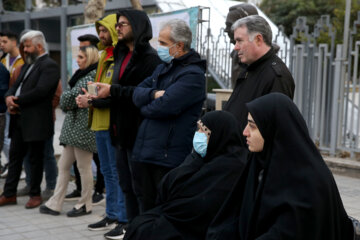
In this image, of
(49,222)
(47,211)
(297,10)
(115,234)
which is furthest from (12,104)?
(297,10)

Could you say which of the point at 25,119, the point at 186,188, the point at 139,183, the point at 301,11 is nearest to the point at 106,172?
the point at 139,183

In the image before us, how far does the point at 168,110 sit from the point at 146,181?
65 cm

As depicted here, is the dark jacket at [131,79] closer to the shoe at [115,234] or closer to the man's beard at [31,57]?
the shoe at [115,234]

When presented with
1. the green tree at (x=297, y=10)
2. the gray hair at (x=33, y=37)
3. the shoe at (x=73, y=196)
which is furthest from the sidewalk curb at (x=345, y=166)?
the green tree at (x=297, y=10)

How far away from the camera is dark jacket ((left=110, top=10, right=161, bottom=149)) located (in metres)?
4.51

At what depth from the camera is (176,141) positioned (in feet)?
13.4

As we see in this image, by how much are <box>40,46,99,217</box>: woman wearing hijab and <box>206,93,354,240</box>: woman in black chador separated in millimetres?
3180

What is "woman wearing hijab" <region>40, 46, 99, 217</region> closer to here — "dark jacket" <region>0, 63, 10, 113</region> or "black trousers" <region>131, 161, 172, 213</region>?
"black trousers" <region>131, 161, 172, 213</region>

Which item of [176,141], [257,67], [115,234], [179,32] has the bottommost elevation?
[115,234]

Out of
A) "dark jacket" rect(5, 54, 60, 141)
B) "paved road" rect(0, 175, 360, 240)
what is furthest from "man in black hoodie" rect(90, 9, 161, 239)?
"dark jacket" rect(5, 54, 60, 141)

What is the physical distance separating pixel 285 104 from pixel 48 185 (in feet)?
15.2

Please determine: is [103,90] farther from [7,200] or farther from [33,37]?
[7,200]

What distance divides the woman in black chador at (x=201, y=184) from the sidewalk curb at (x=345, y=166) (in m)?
4.62

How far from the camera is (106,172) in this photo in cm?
505
